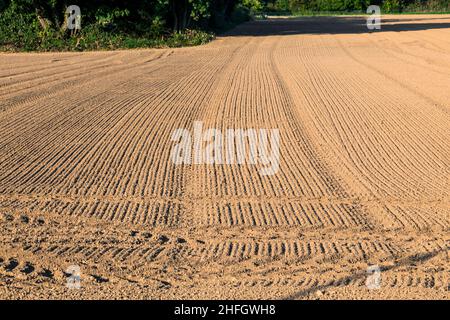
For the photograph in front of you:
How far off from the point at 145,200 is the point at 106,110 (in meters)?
7.17

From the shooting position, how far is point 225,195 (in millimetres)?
9430

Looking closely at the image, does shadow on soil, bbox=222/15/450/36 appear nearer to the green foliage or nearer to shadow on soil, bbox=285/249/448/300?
the green foliage

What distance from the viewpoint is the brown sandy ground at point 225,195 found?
263 inches

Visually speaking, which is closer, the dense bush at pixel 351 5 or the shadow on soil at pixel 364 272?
the shadow on soil at pixel 364 272

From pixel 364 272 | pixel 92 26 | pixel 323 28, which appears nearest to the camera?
pixel 364 272

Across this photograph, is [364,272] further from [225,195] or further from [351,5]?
[351,5]

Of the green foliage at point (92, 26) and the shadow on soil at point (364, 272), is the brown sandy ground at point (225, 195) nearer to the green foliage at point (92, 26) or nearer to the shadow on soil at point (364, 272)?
the shadow on soil at point (364, 272)

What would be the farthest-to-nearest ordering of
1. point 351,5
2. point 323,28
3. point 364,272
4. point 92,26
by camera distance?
point 351,5, point 323,28, point 92,26, point 364,272

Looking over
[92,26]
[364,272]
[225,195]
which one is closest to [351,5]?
[92,26]

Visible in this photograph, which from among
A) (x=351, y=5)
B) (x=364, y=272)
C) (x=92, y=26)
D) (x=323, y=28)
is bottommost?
(x=351, y=5)

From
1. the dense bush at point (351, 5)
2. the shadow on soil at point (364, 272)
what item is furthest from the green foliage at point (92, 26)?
the dense bush at point (351, 5)

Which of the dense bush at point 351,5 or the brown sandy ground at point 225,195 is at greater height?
the brown sandy ground at point 225,195

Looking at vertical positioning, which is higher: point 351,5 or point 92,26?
point 92,26

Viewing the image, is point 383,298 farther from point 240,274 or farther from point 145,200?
point 145,200
